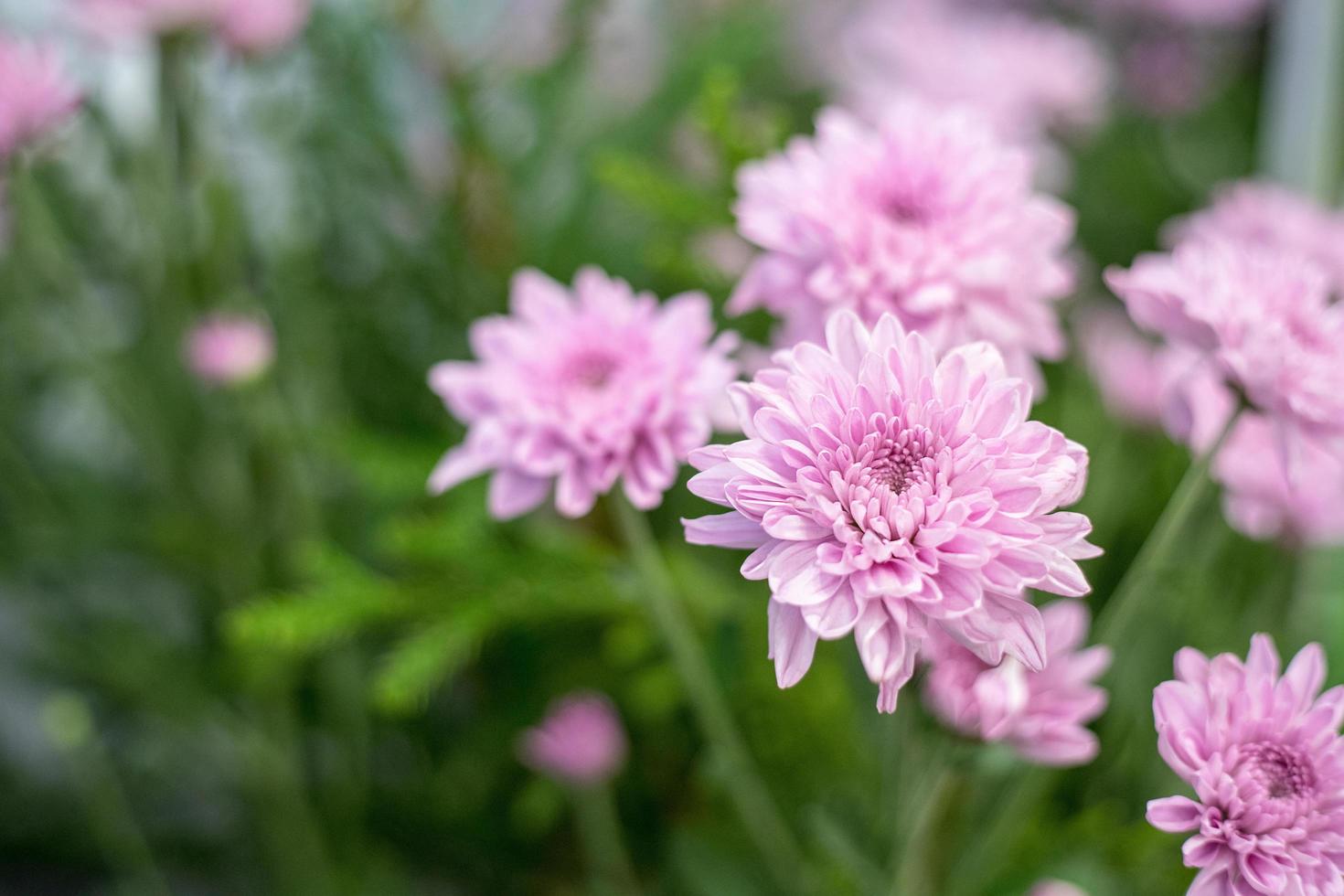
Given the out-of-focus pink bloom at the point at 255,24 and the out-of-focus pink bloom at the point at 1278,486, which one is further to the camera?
the out-of-focus pink bloom at the point at 255,24

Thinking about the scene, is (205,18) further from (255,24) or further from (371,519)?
(371,519)

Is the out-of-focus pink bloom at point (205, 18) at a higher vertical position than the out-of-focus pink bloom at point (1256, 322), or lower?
higher

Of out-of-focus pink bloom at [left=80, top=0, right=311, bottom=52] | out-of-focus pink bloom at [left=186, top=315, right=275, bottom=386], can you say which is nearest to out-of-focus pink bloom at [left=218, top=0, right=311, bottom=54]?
out-of-focus pink bloom at [left=80, top=0, right=311, bottom=52]

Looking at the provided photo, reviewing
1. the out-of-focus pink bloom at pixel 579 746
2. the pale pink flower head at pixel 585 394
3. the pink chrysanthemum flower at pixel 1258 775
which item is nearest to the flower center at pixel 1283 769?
the pink chrysanthemum flower at pixel 1258 775

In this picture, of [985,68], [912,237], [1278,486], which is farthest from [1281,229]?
[985,68]

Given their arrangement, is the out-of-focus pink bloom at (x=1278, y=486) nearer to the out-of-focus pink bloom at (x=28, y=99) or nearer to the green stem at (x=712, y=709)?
the green stem at (x=712, y=709)

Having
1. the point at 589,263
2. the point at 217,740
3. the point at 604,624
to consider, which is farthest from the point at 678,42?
the point at 217,740

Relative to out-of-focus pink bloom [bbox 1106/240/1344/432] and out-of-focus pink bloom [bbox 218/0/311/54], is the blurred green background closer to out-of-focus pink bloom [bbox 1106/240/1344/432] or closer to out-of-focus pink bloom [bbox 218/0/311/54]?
out-of-focus pink bloom [bbox 218/0/311/54]

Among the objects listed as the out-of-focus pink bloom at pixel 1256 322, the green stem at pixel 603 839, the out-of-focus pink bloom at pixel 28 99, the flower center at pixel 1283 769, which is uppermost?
the out-of-focus pink bloom at pixel 28 99
